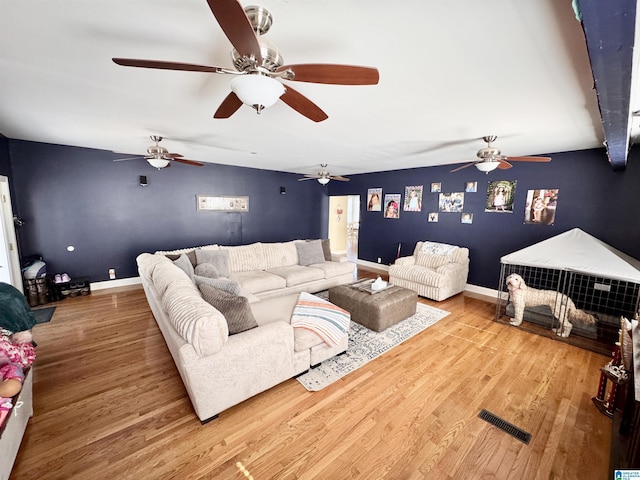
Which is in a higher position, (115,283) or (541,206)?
(541,206)

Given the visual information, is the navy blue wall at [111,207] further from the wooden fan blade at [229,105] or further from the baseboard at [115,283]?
the wooden fan blade at [229,105]

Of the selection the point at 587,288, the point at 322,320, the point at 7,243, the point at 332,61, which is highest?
the point at 332,61

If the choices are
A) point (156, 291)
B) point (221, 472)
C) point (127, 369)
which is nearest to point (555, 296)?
point (221, 472)

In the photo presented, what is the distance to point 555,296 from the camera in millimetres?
3213

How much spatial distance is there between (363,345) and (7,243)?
5067 millimetres

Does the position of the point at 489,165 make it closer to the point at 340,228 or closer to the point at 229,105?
the point at 229,105

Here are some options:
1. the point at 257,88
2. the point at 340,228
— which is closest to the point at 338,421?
the point at 257,88

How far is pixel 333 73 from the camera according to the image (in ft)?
4.22

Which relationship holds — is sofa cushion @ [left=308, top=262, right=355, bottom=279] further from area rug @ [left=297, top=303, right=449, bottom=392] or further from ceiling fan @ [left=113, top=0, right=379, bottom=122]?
ceiling fan @ [left=113, top=0, right=379, bottom=122]

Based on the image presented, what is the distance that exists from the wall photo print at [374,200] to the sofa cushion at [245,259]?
132 inches

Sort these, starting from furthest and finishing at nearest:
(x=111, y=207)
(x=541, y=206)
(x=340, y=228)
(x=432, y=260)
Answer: (x=340, y=228) → (x=432, y=260) → (x=111, y=207) → (x=541, y=206)

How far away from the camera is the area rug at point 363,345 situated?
233 centimetres

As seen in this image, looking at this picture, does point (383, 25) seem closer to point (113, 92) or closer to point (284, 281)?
point (113, 92)

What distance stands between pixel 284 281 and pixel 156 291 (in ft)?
6.13
